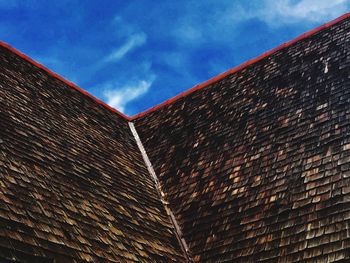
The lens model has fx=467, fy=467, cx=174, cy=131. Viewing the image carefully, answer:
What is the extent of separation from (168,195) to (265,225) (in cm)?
252

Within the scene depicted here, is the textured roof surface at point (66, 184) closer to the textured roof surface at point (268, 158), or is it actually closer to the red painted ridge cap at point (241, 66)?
the textured roof surface at point (268, 158)

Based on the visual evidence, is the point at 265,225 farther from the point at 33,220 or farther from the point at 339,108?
the point at 33,220

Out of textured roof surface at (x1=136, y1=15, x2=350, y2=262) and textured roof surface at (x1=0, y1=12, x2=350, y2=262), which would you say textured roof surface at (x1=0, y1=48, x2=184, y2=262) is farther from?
textured roof surface at (x1=136, y1=15, x2=350, y2=262)

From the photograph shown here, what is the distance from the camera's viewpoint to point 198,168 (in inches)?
360

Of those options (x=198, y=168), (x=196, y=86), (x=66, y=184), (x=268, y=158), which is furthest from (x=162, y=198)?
(x=196, y=86)

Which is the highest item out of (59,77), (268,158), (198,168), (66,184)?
(59,77)

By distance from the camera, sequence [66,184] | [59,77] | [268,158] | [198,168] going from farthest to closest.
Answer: [59,77] < [198,168] < [268,158] < [66,184]

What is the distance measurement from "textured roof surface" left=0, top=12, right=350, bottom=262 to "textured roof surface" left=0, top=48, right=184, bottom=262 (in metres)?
0.02

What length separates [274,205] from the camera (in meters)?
7.17

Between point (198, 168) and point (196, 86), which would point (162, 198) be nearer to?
point (198, 168)

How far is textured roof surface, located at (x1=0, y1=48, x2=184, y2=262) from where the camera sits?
206 inches

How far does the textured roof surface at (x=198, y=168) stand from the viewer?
5.91 metres

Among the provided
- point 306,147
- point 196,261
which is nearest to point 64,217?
point 196,261

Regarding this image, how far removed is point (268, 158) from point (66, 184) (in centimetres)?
346
